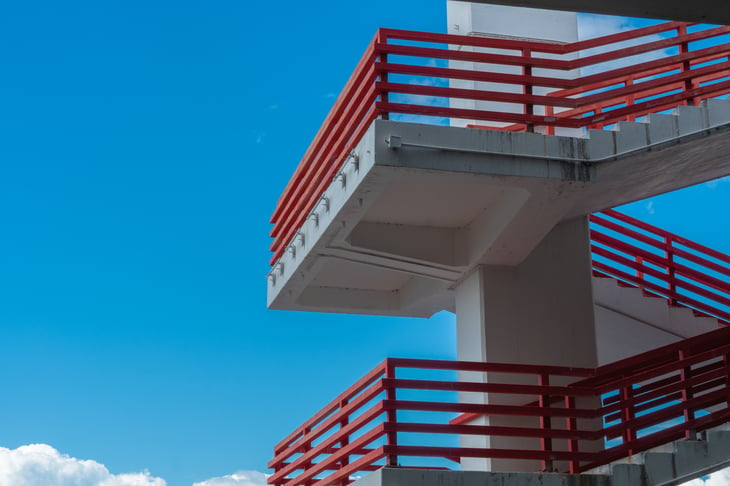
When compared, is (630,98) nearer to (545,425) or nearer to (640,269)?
(640,269)

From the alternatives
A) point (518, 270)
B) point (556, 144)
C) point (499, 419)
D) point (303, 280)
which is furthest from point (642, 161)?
point (303, 280)

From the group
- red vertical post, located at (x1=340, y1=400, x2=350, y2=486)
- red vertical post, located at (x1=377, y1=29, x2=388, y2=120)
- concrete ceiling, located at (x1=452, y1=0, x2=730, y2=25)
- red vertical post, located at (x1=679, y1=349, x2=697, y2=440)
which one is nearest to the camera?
concrete ceiling, located at (x1=452, y1=0, x2=730, y2=25)

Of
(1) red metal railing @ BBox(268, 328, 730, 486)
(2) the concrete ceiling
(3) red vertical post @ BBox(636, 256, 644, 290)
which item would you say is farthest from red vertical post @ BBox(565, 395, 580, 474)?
(2) the concrete ceiling

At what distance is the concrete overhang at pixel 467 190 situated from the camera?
14.2m

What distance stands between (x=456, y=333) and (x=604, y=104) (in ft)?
14.0

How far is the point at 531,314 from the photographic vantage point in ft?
54.4

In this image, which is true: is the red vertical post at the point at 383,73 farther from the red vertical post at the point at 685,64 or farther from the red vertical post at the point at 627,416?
the red vertical post at the point at 627,416

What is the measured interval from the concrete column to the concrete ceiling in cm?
905

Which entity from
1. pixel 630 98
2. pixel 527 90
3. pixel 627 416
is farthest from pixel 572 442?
pixel 630 98

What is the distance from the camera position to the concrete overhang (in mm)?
14180

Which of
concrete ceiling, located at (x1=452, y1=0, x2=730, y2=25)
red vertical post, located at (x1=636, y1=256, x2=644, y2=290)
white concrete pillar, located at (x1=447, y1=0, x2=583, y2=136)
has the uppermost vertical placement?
white concrete pillar, located at (x1=447, y1=0, x2=583, y2=136)

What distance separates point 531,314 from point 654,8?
31.0 ft

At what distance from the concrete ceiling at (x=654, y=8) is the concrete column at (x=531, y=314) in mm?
9052

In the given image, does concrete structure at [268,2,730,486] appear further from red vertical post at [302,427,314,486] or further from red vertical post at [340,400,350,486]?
red vertical post at [340,400,350,486]
